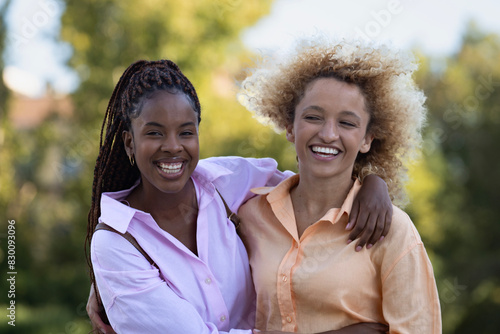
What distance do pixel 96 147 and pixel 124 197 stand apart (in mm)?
8309

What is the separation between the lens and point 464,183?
1633 centimetres

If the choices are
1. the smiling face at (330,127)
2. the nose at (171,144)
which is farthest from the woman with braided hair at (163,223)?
the smiling face at (330,127)

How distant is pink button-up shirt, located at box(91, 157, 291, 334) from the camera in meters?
2.43

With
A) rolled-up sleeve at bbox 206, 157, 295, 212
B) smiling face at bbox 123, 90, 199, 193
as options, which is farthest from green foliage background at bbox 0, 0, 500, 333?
smiling face at bbox 123, 90, 199, 193

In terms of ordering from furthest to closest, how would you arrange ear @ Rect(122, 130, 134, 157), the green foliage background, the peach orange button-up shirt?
1. the green foliage background
2. ear @ Rect(122, 130, 134, 157)
3. the peach orange button-up shirt

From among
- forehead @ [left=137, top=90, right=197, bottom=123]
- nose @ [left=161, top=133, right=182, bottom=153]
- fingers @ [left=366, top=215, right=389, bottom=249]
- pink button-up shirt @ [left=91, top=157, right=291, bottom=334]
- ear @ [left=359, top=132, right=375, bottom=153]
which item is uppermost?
forehead @ [left=137, top=90, right=197, bottom=123]

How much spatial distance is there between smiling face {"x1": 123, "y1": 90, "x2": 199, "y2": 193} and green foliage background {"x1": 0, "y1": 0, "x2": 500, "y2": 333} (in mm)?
6333

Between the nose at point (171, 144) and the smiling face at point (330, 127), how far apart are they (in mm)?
585

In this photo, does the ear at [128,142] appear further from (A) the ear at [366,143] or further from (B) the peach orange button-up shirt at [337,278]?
(A) the ear at [366,143]

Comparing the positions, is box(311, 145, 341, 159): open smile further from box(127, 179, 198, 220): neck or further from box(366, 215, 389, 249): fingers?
box(127, 179, 198, 220): neck

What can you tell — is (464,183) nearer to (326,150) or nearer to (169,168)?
(326,150)

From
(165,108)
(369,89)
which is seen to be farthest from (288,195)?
(165,108)

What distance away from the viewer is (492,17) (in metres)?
18.3

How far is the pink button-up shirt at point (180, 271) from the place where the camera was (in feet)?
7.96
